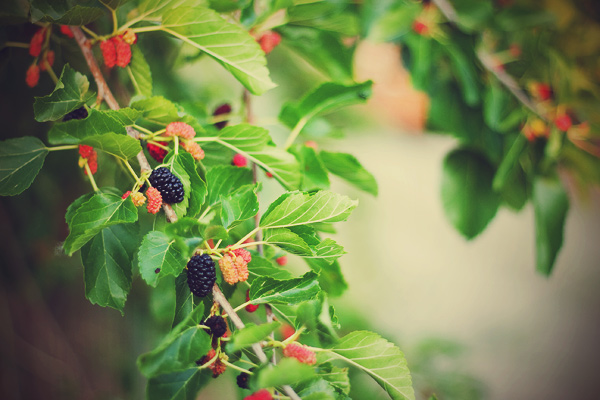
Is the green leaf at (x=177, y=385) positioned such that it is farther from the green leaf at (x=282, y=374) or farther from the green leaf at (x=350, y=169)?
the green leaf at (x=350, y=169)

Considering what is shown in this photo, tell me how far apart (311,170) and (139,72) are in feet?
0.90

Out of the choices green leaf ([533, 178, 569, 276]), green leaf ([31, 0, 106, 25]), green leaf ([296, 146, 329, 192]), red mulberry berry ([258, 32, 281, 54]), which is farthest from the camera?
green leaf ([533, 178, 569, 276])

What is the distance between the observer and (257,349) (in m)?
0.37

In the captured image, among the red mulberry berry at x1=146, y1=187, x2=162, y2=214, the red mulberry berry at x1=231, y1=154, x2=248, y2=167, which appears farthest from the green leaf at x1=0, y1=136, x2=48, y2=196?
the red mulberry berry at x1=231, y1=154, x2=248, y2=167

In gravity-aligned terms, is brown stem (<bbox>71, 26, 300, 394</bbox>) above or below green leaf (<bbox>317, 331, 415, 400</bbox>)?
above

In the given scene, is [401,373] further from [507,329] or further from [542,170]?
[507,329]

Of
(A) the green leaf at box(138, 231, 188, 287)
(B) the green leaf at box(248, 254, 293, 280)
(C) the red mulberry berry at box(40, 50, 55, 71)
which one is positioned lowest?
(B) the green leaf at box(248, 254, 293, 280)

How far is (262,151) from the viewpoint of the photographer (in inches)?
18.6

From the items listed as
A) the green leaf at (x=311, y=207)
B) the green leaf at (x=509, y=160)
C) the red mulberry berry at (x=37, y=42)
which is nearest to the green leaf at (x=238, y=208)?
the green leaf at (x=311, y=207)

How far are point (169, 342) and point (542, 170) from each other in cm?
95

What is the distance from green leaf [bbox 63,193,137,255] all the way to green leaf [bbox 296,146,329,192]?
23 cm

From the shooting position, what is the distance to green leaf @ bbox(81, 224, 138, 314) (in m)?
0.43

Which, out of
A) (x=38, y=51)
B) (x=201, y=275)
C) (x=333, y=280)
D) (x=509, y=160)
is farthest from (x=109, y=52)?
(x=509, y=160)

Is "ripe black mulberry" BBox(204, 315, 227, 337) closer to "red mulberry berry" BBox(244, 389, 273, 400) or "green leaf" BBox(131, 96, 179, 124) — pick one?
"red mulberry berry" BBox(244, 389, 273, 400)
